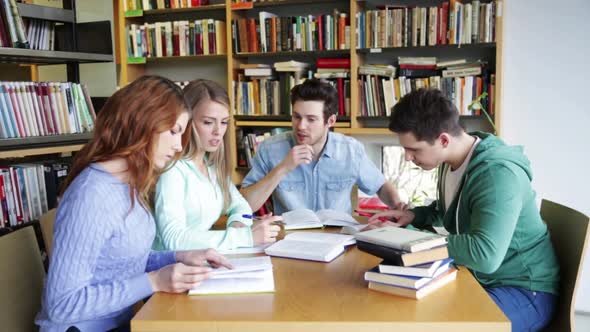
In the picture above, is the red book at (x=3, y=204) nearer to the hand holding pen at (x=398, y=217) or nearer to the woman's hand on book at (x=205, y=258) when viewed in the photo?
the woman's hand on book at (x=205, y=258)

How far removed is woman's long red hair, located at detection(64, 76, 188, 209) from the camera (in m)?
1.34

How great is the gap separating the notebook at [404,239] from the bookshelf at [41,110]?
186cm

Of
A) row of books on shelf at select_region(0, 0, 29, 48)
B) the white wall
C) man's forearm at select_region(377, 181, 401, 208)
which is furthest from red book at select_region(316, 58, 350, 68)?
row of books on shelf at select_region(0, 0, 29, 48)

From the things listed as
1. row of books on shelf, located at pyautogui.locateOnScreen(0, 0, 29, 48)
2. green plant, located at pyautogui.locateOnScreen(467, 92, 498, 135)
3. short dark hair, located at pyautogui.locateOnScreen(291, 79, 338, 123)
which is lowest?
green plant, located at pyautogui.locateOnScreen(467, 92, 498, 135)

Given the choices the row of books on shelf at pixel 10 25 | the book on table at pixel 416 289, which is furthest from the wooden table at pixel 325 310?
the row of books on shelf at pixel 10 25

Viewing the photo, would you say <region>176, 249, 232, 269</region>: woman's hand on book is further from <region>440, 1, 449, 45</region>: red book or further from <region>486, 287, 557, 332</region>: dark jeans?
<region>440, 1, 449, 45</region>: red book

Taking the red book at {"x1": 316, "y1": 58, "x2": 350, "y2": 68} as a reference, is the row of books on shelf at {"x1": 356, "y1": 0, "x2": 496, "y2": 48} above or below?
above

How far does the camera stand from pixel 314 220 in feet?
6.52

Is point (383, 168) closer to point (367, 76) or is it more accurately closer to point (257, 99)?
point (367, 76)

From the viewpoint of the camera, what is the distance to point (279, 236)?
73.1 inches

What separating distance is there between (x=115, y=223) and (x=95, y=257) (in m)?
0.09

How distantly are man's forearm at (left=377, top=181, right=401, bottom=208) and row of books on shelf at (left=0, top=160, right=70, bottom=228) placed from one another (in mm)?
1630

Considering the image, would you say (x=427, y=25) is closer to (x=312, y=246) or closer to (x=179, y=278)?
(x=312, y=246)

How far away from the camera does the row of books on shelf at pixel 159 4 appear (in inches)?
156
